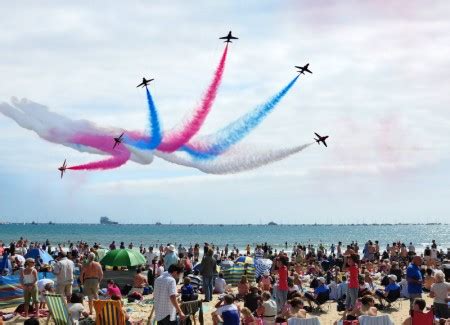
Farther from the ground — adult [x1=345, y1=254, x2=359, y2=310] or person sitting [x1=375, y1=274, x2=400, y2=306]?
adult [x1=345, y1=254, x2=359, y2=310]

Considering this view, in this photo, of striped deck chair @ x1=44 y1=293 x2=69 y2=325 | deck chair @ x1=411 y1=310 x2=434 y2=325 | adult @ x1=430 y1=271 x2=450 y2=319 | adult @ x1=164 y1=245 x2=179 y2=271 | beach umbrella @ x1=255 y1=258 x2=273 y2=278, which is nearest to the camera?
deck chair @ x1=411 y1=310 x2=434 y2=325

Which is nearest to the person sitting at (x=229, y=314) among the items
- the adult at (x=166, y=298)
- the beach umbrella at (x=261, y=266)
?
the adult at (x=166, y=298)

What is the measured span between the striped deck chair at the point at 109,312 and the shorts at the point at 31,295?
445 cm

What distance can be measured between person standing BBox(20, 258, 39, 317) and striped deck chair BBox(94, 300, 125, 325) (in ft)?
13.9

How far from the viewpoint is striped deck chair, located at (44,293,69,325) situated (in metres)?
10.7

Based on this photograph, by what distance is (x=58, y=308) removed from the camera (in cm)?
1080

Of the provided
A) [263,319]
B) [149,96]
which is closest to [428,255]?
[149,96]

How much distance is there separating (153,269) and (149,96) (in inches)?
412

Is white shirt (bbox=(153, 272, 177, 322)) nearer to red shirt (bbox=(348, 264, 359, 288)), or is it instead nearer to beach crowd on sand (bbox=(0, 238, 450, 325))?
beach crowd on sand (bbox=(0, 238, 450, 325))

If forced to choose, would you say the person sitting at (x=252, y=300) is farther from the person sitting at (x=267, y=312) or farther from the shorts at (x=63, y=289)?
the shorts at (x=63, y=289)

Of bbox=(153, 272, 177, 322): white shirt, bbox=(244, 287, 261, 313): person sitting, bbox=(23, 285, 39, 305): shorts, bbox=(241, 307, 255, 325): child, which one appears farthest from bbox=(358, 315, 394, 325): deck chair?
bbox=(23, 285, 39, 305): shorts

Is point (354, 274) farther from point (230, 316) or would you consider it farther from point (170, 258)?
point (170, 258)

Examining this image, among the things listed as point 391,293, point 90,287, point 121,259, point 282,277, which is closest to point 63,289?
point 90,287

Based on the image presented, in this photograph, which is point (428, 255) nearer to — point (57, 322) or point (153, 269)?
point (153, 269)
